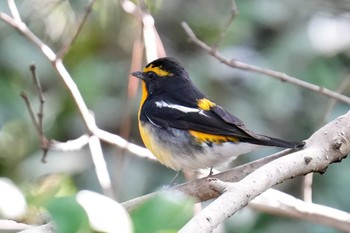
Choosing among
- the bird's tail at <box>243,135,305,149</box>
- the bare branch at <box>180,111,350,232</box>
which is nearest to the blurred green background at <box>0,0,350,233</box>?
the bird's tail at <box>243,135,305,149</box>

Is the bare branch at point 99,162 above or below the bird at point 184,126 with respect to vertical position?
below

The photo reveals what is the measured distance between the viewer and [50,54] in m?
3.48

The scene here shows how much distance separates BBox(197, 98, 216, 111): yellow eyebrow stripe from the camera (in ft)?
12.6

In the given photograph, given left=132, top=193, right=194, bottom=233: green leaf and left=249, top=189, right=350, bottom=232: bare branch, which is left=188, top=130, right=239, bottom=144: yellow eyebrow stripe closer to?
left=249, top=189, right=350, bottom=232: bare branch

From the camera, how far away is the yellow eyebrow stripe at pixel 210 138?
362 centimetres

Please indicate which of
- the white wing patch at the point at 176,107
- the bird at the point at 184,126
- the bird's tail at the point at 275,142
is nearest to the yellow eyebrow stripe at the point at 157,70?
the bird at the point at 184,126

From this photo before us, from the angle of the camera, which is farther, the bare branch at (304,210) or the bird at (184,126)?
the bird at (184,126)

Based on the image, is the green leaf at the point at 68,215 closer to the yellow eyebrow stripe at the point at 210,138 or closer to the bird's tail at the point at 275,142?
the bird's tail at the point at 275,142

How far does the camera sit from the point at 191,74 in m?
5.21

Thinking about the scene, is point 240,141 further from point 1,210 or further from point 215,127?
point 1,210

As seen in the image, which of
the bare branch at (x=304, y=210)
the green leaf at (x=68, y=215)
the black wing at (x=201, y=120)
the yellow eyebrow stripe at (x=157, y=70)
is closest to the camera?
the green leaf at (x=68, y=215)

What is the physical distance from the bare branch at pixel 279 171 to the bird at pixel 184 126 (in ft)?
1.71

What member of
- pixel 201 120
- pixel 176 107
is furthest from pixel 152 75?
pixel 201 120

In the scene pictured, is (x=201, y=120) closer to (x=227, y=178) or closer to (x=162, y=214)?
(x=227, y=178)
